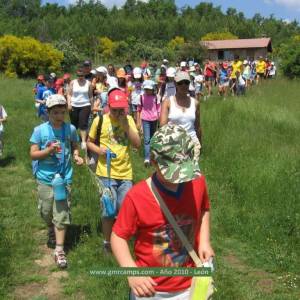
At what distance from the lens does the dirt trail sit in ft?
15.2

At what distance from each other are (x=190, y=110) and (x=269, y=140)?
15.4 feet

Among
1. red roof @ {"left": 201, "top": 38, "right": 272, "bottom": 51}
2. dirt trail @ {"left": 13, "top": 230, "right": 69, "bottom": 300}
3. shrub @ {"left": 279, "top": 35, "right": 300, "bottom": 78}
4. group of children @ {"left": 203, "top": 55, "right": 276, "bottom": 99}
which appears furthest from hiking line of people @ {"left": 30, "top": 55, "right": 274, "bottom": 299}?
red roof @ {"left": 201, "top": 38, "right": 272, "bottom": 51}

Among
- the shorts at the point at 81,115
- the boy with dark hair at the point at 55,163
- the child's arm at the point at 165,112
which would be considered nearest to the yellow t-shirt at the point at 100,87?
the shorts at the point at 81,115

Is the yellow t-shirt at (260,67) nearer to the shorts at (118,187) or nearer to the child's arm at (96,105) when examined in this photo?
the child's arm at (96,105)

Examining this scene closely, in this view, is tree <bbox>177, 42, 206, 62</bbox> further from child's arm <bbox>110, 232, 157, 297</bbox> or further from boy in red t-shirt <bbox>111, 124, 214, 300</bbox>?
child's arm <bbox>110, 232, 157, 297</bbox>

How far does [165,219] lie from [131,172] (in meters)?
2.65

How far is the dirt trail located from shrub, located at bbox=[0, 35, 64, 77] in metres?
30.1

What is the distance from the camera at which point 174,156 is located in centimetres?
245

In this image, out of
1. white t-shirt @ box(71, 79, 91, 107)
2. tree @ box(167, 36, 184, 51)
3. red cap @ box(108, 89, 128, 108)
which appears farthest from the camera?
tree @ box(167, 36, 184, 51)

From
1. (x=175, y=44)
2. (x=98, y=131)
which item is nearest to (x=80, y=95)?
(x=98, y=131)

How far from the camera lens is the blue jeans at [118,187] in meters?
5.11

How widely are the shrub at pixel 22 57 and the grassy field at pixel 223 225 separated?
24.0 metres

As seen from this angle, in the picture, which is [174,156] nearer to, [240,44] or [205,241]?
[205,241]

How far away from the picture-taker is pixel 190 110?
242 inches
